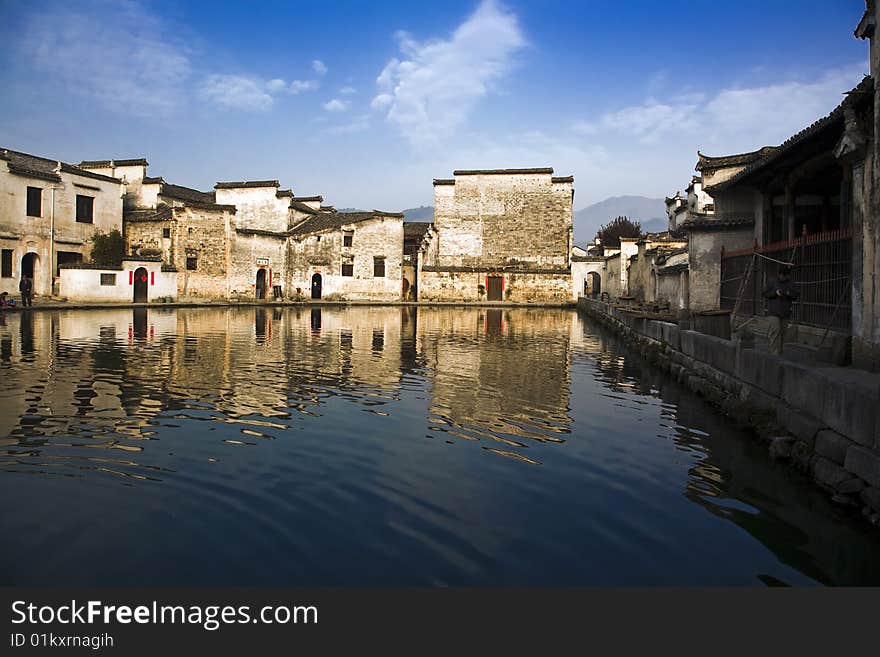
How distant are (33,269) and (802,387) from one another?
37.3 meters

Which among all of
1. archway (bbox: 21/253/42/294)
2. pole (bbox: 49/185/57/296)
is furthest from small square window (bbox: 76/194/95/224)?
archway (bbox: 21/253/42/294)

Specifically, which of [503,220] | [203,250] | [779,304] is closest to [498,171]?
[503,220]

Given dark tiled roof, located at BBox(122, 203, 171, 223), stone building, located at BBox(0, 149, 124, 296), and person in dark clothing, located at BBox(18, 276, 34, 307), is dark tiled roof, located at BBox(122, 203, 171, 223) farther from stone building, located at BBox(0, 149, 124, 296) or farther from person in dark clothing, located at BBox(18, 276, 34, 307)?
person in dark clothing, located at BBox(18, 276, 34, 307)

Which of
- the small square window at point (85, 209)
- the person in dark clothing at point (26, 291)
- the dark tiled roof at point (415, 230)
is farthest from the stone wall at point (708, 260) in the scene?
the dark tiled roof at point (415, 230)

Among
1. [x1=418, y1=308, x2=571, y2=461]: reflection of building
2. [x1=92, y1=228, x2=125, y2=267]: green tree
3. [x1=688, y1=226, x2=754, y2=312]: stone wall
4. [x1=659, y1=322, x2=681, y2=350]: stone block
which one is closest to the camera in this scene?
[x1=418, y1=308, x2=571, y2=461]: reflection of building

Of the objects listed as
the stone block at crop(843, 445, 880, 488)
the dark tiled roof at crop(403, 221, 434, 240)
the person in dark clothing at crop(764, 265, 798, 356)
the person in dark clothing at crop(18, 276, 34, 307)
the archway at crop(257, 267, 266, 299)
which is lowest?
the stone block at crop(843, 445, 880, 488)

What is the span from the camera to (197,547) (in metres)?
4.54

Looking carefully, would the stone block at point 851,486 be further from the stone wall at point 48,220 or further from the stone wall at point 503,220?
the stone wall at point 503,220

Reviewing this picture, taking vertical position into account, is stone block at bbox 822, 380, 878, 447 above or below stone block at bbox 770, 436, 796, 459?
above

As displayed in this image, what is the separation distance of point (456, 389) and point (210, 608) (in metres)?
7.56

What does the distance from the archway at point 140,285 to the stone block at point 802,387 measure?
36.2 meters

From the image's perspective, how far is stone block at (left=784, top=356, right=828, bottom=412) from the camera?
662 centimetres

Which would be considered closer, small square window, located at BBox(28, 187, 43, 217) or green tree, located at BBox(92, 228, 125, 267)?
small square window, located at BBox(28, 187, 43, 217)

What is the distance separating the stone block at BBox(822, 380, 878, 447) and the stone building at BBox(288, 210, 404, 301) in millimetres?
41465
